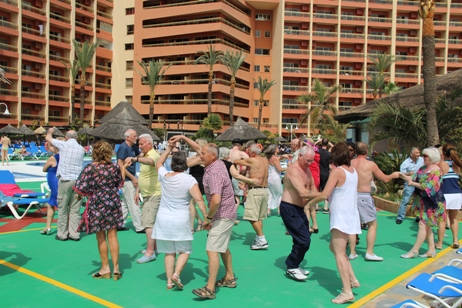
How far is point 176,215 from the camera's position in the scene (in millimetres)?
5359

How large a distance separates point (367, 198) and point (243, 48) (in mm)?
56520

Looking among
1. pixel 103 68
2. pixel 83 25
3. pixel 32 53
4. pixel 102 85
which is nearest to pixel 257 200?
pixel 32 53

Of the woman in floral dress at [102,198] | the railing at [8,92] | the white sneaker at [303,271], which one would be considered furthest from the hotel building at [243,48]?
the woman in floral dress at [102,198]

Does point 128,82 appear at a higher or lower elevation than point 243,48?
lower

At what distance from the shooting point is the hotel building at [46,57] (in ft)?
160

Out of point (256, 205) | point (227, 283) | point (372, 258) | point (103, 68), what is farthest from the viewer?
point (103, 68)

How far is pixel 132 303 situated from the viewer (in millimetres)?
5023

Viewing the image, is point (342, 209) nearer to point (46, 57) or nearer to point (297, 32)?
point (46, 57)

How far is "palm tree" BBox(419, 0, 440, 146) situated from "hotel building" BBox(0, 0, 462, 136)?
41.5m

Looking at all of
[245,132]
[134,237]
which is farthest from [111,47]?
[134,237]

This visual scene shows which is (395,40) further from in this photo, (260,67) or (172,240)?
(172,240)

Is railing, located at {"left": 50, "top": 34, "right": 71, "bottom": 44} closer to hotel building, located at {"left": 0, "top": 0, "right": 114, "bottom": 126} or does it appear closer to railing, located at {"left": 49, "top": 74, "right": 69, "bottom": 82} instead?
hotel building, located at {"left": 0, "top": 0, "right": 114, "bottom": 126}

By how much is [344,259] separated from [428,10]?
11663mm

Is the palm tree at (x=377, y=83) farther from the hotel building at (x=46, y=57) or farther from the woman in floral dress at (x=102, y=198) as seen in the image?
the woman in floral dress at (x=102, y=198)
